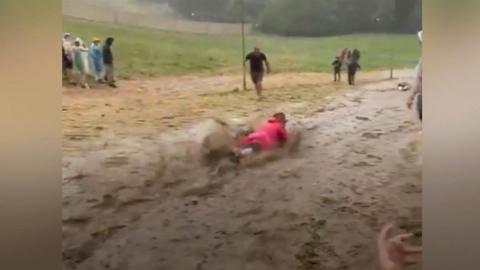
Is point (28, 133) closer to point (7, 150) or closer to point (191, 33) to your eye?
point (7, 150)

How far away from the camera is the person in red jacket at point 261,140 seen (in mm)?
2055

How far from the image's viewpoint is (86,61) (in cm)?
202

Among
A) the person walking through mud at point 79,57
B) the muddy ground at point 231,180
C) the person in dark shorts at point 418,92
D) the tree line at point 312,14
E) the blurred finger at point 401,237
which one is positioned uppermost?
the tree line at point 312,14

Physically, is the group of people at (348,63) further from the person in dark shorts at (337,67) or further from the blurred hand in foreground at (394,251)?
the blurred hand in foreground at (394,251)

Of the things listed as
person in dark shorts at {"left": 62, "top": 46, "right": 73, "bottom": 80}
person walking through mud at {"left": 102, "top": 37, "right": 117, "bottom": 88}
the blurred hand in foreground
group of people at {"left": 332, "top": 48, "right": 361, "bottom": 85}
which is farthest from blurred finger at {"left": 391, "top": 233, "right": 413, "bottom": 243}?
person in dark shorts at {"left": 62, "top": 46, "right": 73, "bottom": 80}

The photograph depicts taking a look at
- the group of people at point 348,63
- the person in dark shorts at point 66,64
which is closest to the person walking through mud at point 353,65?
the group of people at point 348,63

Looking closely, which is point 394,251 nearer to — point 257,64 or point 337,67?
point 337,67

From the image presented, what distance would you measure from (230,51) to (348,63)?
380mm

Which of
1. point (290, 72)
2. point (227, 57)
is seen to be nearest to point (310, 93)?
point (290, 72)

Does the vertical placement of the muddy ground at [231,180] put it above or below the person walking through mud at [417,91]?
below

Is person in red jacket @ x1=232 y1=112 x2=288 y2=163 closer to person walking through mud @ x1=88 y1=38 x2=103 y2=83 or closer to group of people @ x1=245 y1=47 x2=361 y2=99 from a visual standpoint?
group of people @ x1=245 y1=47 x2=361 y2=99

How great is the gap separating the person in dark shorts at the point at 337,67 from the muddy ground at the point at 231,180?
2cm

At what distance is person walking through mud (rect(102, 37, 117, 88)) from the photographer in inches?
80.1

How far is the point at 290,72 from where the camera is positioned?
207 cm
